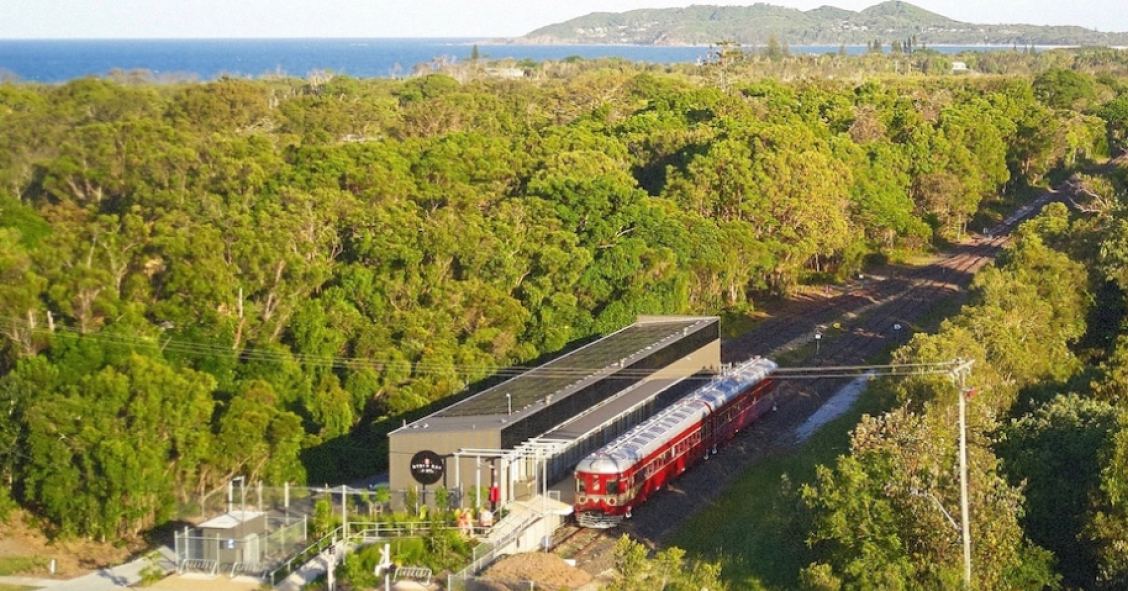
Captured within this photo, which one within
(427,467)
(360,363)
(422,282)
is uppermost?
(422,282)

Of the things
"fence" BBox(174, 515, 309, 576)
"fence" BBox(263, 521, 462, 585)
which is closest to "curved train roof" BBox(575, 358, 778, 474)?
"fence" BBox(263, 521, 462, 585)

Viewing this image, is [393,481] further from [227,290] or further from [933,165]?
[933,165]

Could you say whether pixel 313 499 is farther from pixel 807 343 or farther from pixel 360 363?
pixel 807 343

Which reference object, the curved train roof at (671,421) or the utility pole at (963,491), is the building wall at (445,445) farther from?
the utility pole at (963,491)

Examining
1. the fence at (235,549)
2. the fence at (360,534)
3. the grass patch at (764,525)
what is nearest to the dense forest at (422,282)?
the grass patch at (764,525)

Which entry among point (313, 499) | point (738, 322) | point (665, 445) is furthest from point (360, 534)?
point (738, 322)

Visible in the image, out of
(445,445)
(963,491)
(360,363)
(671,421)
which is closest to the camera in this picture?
(963,491)
